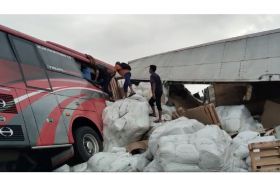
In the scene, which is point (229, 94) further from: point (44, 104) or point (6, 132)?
point (6, 132)

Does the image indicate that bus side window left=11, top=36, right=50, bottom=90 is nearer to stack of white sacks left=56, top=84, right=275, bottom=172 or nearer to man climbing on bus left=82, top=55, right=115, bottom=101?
stack of white sacks left=56, top=84, right=275, bottom=172

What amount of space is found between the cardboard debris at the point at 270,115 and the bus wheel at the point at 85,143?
407 cm

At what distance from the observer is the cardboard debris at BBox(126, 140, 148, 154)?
773 cm

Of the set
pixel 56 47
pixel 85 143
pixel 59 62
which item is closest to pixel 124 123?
pixel 85 143

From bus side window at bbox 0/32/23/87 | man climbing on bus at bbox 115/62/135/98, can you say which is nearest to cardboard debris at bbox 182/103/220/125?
man climbing on bus at bbox 115/62/135/98

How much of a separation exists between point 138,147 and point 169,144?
5.93ft

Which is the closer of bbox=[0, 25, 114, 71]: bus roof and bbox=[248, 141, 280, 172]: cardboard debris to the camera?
bbox=[248, 141, 280, 172]: cardboard debris

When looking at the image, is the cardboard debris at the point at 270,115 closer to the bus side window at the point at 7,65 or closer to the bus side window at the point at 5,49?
the bus side window at the point at 7,65

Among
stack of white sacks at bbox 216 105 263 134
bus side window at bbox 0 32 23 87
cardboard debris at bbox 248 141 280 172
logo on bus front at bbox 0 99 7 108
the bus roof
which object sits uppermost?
the bus roof

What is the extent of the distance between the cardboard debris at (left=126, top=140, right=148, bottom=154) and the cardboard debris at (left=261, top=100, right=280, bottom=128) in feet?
11.2

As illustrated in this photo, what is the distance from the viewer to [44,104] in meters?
6.92

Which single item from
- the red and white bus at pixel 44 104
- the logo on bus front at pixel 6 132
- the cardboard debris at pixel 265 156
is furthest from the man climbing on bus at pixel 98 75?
the cardboard debris at pixel 265 156

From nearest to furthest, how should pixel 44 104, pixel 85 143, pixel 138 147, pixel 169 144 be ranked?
pixel 169 144 → pixel 44 104 → pixel 138 147 → pixel 85 143

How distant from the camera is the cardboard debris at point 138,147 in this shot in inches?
305
